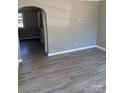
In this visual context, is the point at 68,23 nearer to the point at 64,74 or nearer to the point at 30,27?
the point at 64,74

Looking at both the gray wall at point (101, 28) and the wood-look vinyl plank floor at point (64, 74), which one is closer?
the wood-look vinyl plank floor at point (64, 74)

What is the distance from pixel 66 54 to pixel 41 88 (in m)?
3.02

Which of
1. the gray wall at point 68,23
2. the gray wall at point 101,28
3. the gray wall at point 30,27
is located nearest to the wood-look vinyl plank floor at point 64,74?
the gray wall at point 68,23

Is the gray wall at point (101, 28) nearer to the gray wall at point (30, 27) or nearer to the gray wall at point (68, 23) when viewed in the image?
the gray wall at point (68, 23)

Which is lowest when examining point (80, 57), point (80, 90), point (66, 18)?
point (80, 90)

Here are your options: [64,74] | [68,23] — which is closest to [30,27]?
[68,23]

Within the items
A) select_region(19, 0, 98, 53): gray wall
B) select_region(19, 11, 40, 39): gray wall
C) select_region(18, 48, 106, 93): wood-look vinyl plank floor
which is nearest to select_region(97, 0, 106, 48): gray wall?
select_region(19, 0, 98, 53): gray wall

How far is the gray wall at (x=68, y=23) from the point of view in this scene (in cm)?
611

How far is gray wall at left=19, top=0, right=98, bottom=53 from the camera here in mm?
6109

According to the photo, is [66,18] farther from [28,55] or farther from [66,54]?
[28,55]

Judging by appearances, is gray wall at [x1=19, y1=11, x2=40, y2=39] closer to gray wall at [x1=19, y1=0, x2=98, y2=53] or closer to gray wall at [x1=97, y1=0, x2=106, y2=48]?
gray wall at [x1=19, y1=0, x2=98, y2=53]

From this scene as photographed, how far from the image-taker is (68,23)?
6.72 m
